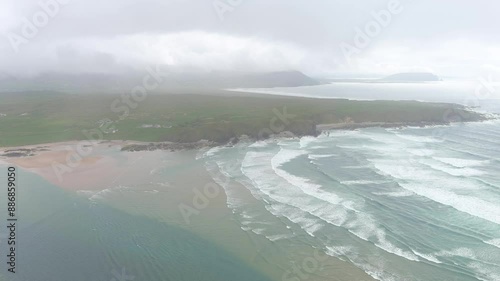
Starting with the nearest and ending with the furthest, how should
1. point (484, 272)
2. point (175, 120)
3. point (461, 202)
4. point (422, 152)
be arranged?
point (484, 272) < point (461, 202) < point (422, 152) < point (175, 120)

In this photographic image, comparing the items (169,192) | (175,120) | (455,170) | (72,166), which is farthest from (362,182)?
(175,120)

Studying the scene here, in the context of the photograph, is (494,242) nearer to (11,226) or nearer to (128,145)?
(11,226)

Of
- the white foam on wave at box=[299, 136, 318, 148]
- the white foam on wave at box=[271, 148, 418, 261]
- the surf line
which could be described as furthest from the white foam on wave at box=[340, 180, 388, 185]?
the surf line

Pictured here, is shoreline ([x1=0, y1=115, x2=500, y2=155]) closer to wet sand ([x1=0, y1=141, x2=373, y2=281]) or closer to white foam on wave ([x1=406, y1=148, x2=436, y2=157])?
wet sand ([x1=0, y1=141, x2=373, y2=281])

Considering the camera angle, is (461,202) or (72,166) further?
(72,166)

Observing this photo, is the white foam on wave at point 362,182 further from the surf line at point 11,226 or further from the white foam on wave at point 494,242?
the surf line at point 11,226

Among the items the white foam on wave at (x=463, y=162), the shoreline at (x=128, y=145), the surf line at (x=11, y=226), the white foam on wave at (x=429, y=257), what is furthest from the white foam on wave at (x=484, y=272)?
the shoreline at (x=128, y=145)
